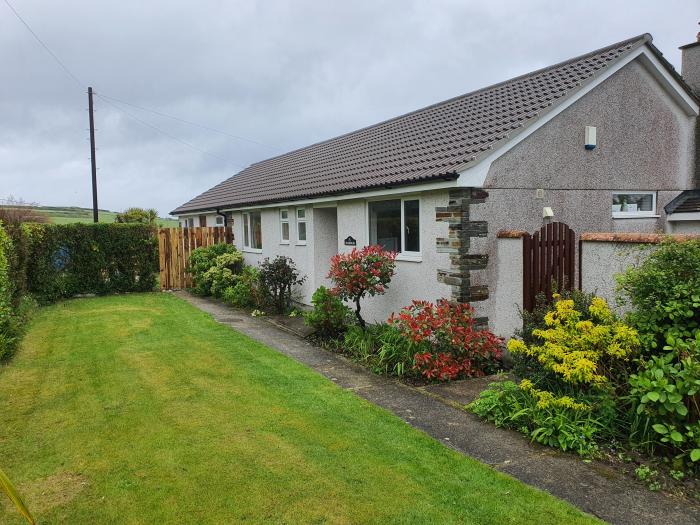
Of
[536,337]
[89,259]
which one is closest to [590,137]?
[536,337]

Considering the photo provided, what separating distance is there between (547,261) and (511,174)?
1.61 meters

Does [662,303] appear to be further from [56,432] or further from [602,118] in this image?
[56,432]

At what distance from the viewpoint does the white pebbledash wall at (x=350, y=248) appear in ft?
30.5

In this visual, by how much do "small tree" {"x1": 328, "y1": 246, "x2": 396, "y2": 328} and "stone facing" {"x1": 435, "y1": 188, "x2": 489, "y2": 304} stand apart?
4.43ft

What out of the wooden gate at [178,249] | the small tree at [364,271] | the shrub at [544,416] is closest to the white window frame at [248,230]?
the wooden gate at [178,249]

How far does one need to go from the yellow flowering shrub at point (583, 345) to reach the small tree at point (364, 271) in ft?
12.0

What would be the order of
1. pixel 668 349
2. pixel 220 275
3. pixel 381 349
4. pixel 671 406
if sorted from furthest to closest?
pixel 220 275, pixel 381 349, pixel 668 349, pixel 671 406

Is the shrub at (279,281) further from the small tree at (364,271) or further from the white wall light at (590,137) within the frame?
the white wall light at (590,137)

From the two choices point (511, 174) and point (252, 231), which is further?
point (252, 231)

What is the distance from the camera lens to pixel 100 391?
23.9 feet

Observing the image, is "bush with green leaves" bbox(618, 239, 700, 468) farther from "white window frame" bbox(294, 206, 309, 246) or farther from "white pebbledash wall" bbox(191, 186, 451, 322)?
"white window frame" bbox(294, 206, 309, 246)

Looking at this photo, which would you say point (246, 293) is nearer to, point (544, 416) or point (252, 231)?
point (252, 231)

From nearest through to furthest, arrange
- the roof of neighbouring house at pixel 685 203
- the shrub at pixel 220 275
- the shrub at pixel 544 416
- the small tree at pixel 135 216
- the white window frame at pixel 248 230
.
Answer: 1. the shrub at pixel 544 416
2. the roof of neighbouring house at pixel 685 203
3. the shrub at pixel 220 275
4. the white window frame at pixel 248 230
5. the small tree at pixel 135 216

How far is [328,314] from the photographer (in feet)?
34.6
